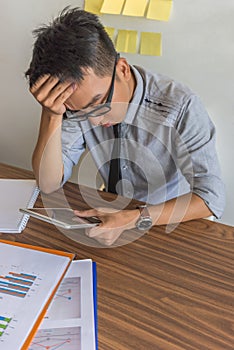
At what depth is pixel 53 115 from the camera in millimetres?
1175

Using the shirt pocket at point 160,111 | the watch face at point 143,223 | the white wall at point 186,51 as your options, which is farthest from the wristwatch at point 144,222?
the white wall at point 186,51

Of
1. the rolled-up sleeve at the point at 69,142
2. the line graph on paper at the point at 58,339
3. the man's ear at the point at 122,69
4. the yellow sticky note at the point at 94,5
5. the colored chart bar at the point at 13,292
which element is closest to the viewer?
the line graph on paper at the point at 58,339

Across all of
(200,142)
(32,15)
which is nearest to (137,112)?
(200,142)

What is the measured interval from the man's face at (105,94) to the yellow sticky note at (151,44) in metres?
0.28

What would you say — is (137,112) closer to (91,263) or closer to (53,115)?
(53,115)

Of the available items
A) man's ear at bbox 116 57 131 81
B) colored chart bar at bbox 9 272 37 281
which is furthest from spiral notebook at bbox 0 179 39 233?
man's ear at bbox 116 57 131 81

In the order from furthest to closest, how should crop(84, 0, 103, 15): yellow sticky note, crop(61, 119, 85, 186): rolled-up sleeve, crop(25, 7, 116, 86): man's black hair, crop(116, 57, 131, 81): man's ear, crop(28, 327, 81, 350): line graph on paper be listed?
crop(84, 0, 103, 15): yellow sticky note < crop(61, 119, 85, 186): rolled-up sleeve < crop(116, 57, 131, 81): man's ear < crop(25, 7, 116, 86): man's black hair < crop(28, 327, 81, 350): line graph on paper

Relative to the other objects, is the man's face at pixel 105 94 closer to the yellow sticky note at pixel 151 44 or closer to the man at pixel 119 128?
the man at pixel 119 128

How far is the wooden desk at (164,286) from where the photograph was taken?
773 mm

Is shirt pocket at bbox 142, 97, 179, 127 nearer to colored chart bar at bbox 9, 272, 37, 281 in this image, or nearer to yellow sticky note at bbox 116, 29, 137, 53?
yellow sticky note at bbox 116, 29, 137, 53

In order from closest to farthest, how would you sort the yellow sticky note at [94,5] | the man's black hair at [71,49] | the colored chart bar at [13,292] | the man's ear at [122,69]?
the colored chart bar at [13,292]
the man's black hair at [71,49]
the man's ear at [122,69]
the yellow sticky note at [94,5]

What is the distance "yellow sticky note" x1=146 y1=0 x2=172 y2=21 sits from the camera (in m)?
1.33

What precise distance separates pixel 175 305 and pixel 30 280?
0.95 ft

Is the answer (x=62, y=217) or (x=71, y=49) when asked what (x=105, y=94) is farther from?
(x=62, y=217)
